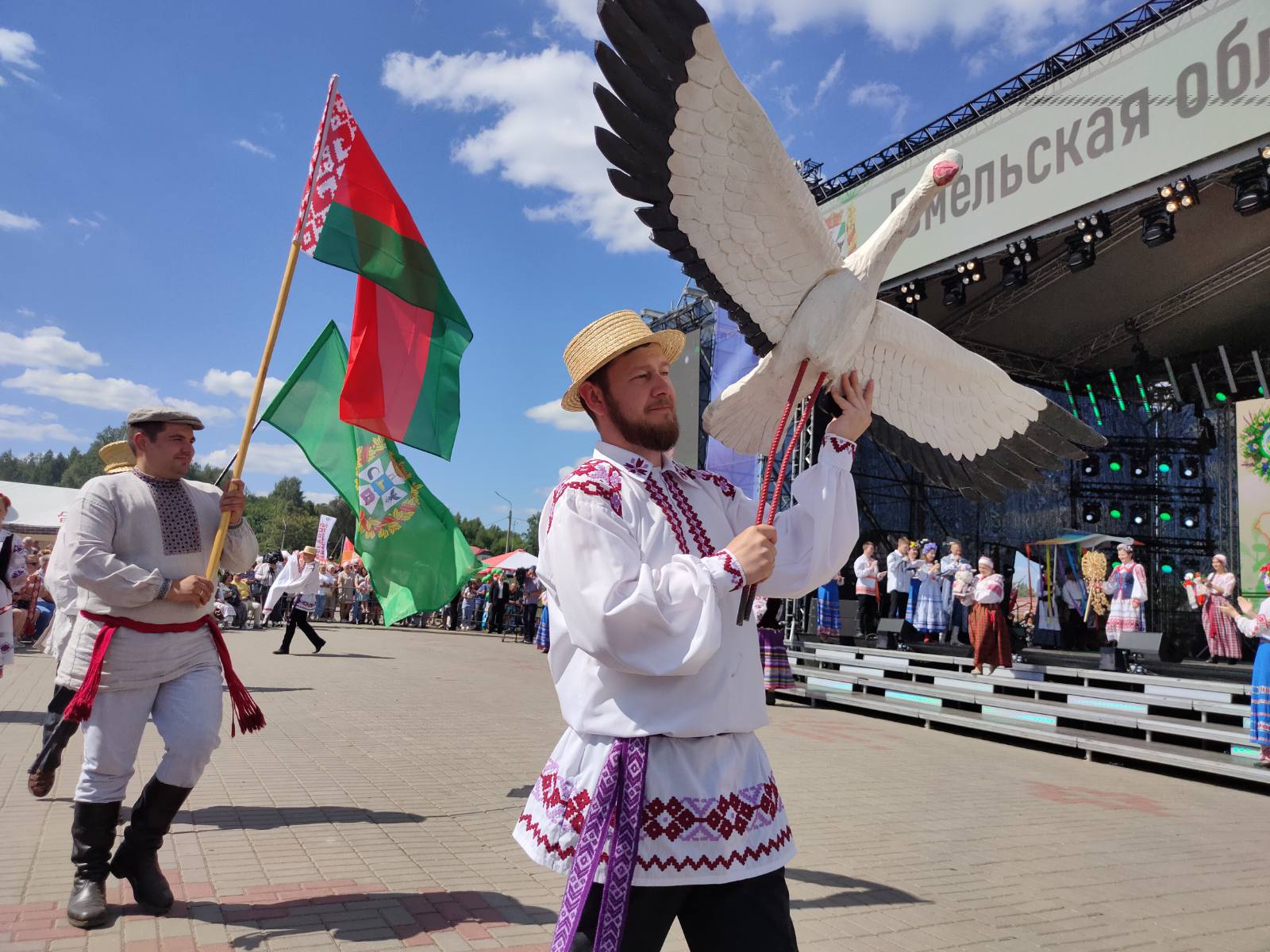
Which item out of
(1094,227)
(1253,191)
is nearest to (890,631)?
(1094,227)

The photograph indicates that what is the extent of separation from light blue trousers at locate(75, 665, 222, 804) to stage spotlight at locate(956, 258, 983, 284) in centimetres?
1218

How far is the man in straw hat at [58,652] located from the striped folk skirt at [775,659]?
713 centimetres

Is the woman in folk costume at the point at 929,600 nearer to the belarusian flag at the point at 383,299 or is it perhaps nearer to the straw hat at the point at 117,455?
the belarusian flag at the point at 383,299

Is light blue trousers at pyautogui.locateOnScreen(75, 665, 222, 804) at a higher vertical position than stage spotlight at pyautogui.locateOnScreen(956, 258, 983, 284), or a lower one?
lower

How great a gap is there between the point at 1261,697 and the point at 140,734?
8.21 metres

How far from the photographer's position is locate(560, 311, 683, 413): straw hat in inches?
77.0

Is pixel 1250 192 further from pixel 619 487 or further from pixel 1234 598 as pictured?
pixel 619 487

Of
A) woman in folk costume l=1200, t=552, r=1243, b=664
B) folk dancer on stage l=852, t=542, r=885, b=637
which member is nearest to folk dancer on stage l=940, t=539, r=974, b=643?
folk dancer on stage l=852, t=542, r=885, b=637

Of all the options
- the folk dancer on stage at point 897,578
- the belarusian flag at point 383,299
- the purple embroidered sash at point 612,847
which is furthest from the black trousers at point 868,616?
the purple embroidered sash at point 612,847

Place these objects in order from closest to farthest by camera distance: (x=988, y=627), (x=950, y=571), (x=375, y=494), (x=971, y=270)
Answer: (x=375, y=494) < (x=988, y=627) < (x=971, y=270) < (x=950, y=571)

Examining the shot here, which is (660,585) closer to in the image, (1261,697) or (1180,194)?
(1261,697)

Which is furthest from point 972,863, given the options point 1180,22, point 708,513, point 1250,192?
point 1180,22

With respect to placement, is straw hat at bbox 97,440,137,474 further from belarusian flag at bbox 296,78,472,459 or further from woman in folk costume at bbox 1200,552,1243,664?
woman in folk costume at bbox 1200,552,1243,664

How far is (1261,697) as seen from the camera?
7.30 m
